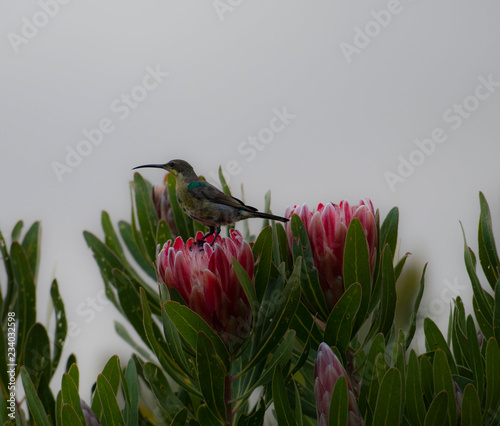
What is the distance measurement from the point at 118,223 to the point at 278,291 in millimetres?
832

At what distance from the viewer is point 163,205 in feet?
5.28

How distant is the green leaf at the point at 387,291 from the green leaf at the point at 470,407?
0.71ft

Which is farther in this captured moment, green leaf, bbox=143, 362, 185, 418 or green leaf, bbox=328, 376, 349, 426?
green leaf, bbox=143, 362, 185, 418

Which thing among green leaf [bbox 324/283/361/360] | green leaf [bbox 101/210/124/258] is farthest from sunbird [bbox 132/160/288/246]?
green leaf [bbox 101/210/124/258]

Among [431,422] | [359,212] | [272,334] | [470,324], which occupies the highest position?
[359,212]

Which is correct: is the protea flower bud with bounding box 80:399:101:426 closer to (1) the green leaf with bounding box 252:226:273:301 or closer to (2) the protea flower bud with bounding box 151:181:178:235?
(1) the green leaf with bounding box 252:226:273:301

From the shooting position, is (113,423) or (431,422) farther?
(113,423)

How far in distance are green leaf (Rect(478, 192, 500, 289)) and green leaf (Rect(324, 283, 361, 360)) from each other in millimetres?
399

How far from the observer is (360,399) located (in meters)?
1.12

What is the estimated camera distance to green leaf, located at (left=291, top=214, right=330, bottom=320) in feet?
3.81

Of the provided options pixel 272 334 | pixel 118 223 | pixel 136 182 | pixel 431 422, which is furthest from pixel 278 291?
pixel 118 223

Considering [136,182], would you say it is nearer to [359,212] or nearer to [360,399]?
[359,212]

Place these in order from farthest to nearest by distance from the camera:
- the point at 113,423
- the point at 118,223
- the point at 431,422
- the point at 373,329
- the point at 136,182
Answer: the point at 118,223, the point at 136,182, the point at 373,329, the point at 113,423, the point at 431,422

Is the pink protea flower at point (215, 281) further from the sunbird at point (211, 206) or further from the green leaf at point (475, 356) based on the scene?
the green leaf at point (475, 356)
